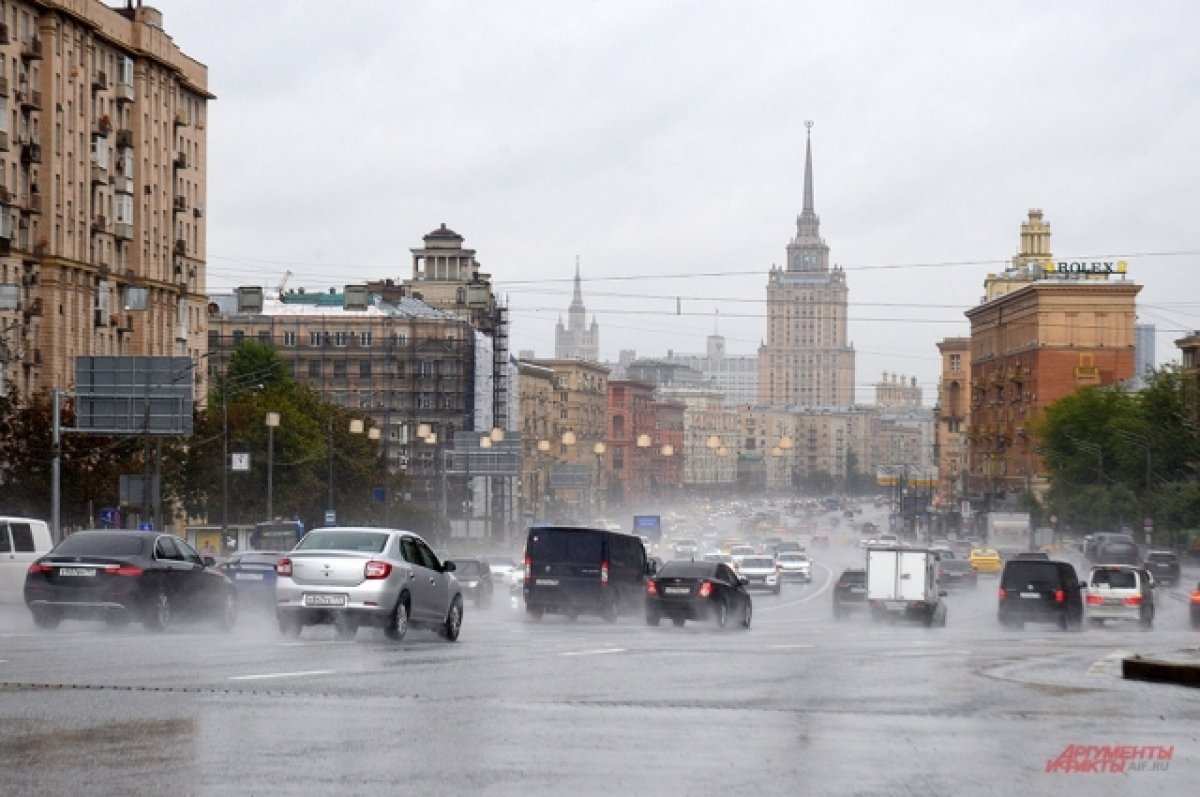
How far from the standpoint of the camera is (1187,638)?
40.4m

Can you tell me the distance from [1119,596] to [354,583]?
1198 inches

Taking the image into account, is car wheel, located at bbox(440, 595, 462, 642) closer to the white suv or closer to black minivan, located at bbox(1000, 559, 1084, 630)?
black minivan, located at bbox(1000, 559, 1084, 630)

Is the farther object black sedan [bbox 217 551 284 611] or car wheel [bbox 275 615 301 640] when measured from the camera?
black sedan [bbox 217 551 284 611]

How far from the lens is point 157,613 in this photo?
30312 millimetres

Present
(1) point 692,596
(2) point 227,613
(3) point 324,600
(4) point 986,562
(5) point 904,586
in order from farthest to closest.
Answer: (4) point 986,562
(5) point 904,586
(1) point 692,596
(2) point 227,613
(3) point 324,600

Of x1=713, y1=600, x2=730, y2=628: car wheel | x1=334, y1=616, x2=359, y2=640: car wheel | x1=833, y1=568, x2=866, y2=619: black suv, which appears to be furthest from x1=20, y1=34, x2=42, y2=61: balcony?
x1=334, y1=616, x2=359, y2=640: car wheel

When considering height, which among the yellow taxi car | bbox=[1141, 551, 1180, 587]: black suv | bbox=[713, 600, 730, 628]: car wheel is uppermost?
bbox=[713, 600, 730, 628]: car wheel

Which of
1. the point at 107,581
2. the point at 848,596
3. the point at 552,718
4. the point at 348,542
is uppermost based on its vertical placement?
the point at 348,542

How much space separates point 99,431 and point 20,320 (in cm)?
2563

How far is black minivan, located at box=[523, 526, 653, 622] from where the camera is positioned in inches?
1758

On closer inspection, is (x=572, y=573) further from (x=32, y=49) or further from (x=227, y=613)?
(x=32, y=49)

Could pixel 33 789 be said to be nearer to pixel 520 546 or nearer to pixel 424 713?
pixel 424 713

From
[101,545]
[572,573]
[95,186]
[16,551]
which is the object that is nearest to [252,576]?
[572,573]

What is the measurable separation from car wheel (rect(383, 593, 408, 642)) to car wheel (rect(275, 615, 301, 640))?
3.70 ft
